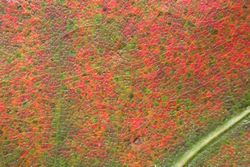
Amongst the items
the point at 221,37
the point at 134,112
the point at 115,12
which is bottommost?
the point at 134,112

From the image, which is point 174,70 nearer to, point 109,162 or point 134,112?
point 134,112

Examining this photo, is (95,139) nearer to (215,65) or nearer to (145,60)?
(145,60)

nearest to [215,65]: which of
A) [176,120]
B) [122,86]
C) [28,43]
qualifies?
[176,120]

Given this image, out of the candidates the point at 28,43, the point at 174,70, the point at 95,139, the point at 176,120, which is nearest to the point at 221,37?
the point at 174,70

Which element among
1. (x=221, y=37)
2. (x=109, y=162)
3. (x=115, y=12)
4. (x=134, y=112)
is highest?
(x=115, y=12)

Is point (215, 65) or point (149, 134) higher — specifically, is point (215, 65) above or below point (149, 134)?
above

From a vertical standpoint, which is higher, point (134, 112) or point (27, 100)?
point (27, 100)

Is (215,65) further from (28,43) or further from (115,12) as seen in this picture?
(28,43)
